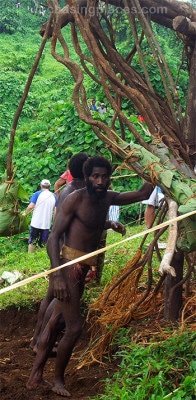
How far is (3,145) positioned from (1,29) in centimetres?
1516

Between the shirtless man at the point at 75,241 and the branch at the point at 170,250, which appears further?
the shirtless man at the point at 75,241

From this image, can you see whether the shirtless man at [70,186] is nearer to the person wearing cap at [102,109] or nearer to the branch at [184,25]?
the branch at [184,25]

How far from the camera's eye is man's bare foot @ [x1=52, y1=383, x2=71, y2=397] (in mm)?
5133

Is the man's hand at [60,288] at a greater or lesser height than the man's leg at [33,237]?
greater

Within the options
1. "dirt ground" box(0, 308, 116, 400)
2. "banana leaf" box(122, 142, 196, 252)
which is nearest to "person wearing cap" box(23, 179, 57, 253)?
"dirt ground" box(0, 308, 116, 400)

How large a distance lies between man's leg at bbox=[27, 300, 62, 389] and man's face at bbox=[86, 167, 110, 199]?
3.02 ft

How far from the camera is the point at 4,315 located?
7191 mm

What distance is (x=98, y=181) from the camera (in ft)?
16.6

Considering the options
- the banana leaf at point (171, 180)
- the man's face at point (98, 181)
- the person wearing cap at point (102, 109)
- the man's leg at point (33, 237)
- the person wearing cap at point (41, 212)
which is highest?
the banana leaf at point (171, 180)

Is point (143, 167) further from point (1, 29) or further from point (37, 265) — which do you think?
point (1, 29)

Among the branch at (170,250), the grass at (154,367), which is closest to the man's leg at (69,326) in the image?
the grass at (154,367)

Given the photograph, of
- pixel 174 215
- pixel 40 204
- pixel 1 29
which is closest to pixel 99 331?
pixel 174 215

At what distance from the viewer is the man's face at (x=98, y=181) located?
5.05 metres

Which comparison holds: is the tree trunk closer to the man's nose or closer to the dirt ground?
the dirt ground
